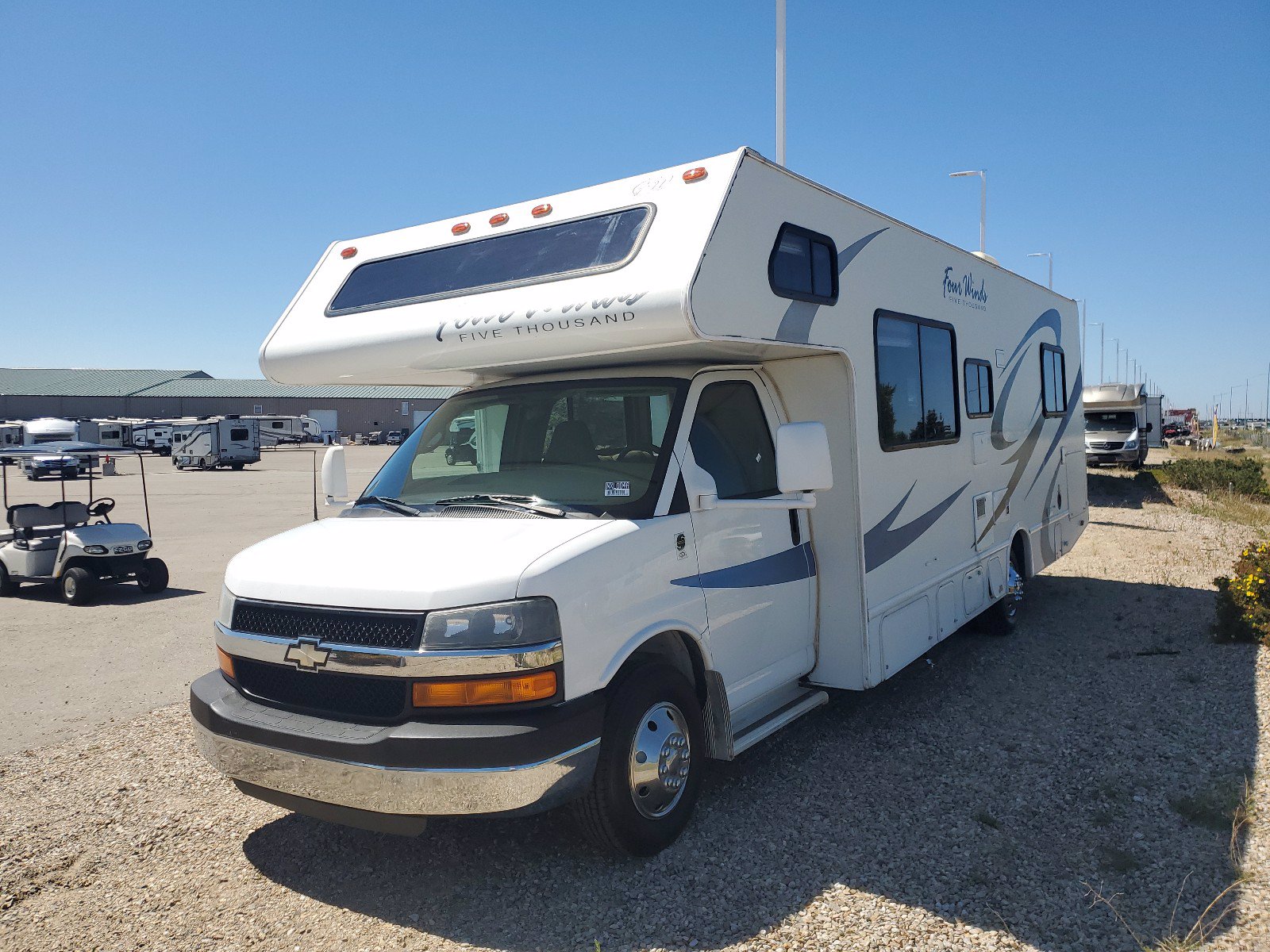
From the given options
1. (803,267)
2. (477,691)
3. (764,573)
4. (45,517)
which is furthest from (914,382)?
(45,517)

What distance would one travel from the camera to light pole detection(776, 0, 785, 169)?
759 cm

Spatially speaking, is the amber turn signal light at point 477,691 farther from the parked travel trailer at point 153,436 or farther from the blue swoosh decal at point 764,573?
the parked travel trailer at point 153,436

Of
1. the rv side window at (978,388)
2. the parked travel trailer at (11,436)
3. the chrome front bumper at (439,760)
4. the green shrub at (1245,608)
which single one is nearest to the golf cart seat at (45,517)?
the chrome front bumper at (439,760)

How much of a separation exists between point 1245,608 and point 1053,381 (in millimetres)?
2874

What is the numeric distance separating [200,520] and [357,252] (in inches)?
646

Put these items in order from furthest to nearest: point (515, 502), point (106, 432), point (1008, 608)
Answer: point (106, 432) → point (1008, 608) → point (515, 502)

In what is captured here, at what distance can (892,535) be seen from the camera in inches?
218

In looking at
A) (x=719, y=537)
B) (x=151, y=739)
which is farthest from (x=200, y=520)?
(x=719, y=537)

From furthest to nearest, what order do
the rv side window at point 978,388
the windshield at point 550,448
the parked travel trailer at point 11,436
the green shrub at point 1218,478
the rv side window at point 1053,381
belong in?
the parked travel trailer at point 11,436 < the green shrub at point 1218,478 < the rv side window at point 1053,381 < the rv side window at point 978,388 < the windshield at point 550,448

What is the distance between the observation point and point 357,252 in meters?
5.53

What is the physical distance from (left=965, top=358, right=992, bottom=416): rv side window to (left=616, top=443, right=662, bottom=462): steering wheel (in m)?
3.48

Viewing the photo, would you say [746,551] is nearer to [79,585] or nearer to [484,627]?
[484,627]

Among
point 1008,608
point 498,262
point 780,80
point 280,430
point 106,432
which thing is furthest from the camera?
point 280,430

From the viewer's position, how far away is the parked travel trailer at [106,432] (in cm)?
4459
